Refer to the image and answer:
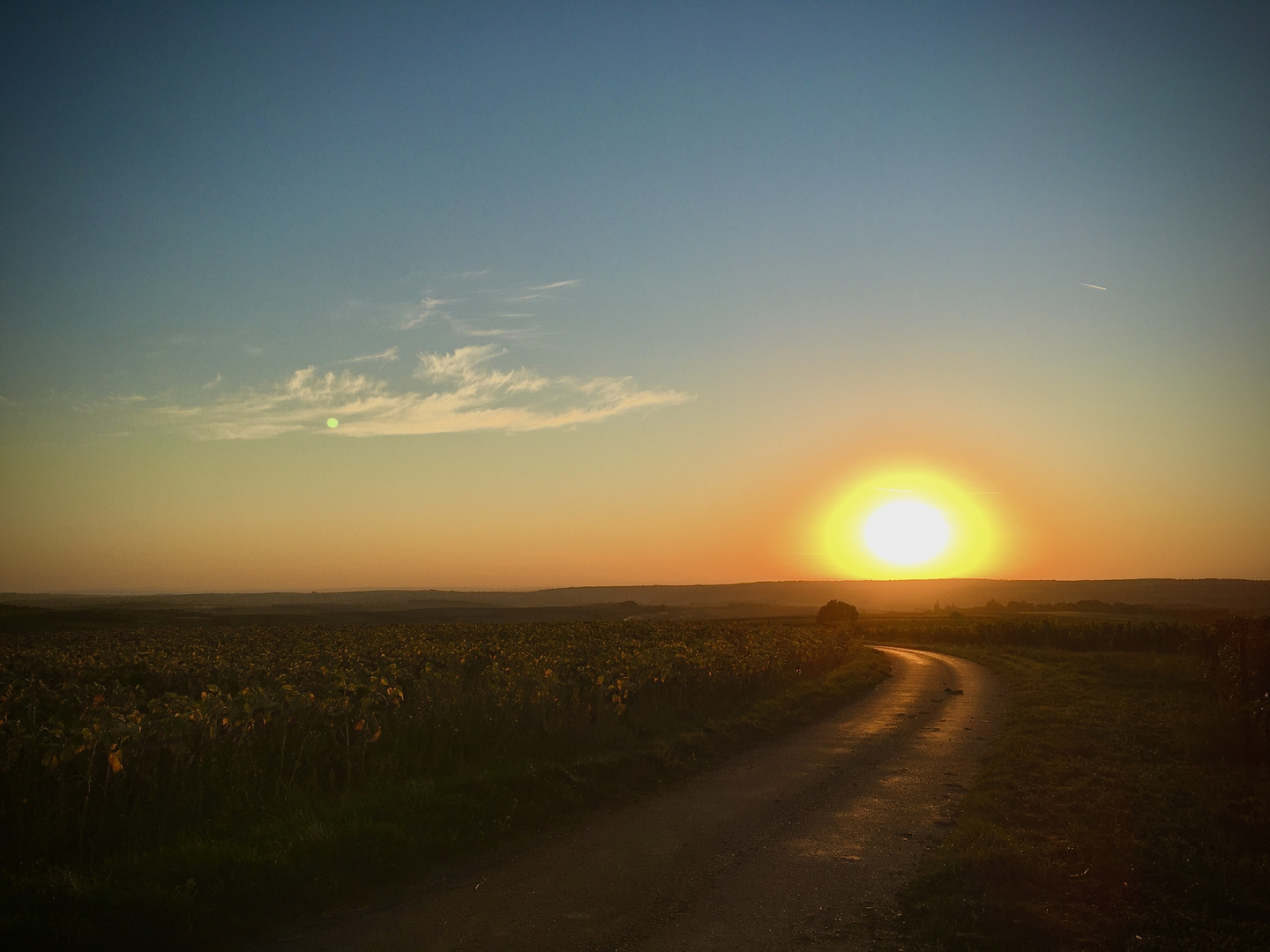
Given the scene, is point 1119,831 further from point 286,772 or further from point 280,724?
point 280,724

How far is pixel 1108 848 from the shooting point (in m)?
8.88

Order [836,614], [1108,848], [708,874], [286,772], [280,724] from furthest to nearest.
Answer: [836,614]
[280,724]
[286,772]
[1108,848]
[708,874]

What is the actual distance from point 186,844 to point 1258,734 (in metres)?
17.1

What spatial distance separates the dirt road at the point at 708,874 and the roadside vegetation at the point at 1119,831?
576 millimetres

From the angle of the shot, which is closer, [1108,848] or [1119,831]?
[1108,848]

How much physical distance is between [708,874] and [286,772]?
257 inches

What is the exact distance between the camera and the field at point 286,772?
7.28 m

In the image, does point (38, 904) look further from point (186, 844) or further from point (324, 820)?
point (324, 820)

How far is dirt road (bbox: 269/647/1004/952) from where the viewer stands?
665 centimetres

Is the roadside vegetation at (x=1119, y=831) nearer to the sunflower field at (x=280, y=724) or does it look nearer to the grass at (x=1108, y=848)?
the grass at (x=1108, y=848)

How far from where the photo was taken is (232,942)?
664 centimetres

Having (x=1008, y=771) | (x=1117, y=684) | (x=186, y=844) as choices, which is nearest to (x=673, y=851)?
(x=186, y=844)

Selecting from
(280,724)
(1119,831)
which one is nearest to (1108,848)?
(1119,831)

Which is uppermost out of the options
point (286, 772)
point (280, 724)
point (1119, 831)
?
point (280, 724)
